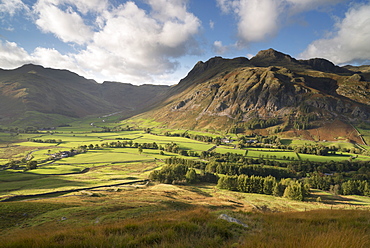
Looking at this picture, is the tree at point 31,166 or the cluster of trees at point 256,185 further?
the tree at point 31,166

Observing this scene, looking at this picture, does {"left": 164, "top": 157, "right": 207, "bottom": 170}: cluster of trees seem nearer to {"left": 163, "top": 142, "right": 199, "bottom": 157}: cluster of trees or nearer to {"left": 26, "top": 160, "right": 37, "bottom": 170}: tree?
{"left": 163, "top": 142, "right": 199, "bottom": 157}: cluster of trees

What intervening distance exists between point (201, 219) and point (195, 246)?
533 cm

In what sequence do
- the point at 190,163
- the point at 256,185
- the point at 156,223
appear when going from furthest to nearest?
the point at 190,163
the point at 256,185
the point at 156,223

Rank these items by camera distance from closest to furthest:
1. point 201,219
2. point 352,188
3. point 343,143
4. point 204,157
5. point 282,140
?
1. point 201,219
2. point 352,188
3. point 204,157
4. point 343,143
5. point 282,140

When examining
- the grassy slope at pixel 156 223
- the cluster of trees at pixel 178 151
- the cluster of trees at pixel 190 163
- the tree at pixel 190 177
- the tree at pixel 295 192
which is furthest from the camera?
the cluster of trees at pixel 178 151

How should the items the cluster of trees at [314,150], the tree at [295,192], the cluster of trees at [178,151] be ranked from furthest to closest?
1. the cluster of trees at [178,151]
2. the cluster of trees at [314,150]
3. the tree at [295,192]

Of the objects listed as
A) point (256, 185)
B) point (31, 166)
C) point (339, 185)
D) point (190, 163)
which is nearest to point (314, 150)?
point (339, 185)

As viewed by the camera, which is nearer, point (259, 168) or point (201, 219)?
point (201, 219)

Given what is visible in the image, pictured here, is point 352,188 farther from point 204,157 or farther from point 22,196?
point 22,196

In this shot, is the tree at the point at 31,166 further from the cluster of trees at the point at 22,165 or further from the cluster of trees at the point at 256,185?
the cluster of trees at the point at 256,185

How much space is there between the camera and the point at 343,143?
155 metres

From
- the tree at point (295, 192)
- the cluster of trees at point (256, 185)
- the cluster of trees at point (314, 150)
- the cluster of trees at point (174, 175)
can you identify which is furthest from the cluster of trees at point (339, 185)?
the cluster of trees at point (174, 175)

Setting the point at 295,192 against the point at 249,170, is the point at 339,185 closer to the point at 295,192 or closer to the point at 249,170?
the point at 295,192

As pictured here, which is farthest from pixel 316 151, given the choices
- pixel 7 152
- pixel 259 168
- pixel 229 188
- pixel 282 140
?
pixel 7 152
